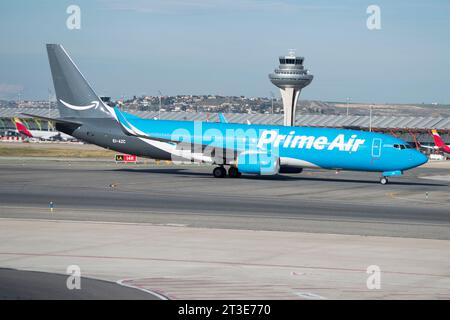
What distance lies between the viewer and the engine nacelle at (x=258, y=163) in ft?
199

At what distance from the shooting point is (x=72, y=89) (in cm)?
6631

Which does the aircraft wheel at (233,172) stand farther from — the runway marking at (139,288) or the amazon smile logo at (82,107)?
the runway marking at (139,288)

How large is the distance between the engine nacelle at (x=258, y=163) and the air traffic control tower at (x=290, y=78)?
90.5 metres

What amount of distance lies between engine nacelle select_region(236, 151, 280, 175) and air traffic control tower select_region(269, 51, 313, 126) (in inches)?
3563

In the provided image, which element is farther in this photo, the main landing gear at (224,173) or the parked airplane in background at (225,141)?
the main landing gear at (224,173)

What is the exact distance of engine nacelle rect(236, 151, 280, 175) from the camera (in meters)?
60.8

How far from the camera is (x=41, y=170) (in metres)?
68.2

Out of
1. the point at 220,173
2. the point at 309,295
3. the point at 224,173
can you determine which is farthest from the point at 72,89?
the point at 309,295

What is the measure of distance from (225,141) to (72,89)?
14.0m

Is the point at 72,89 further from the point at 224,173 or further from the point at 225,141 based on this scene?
the point at 224,173

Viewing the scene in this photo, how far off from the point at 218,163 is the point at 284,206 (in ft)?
69.2

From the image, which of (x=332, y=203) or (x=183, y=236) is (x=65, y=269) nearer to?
(x=183, y=236)

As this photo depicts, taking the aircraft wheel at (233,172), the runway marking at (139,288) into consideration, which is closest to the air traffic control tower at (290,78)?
the aircraft wheel at (233,172)

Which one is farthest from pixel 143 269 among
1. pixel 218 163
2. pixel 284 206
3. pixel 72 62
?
pixel 72 62
